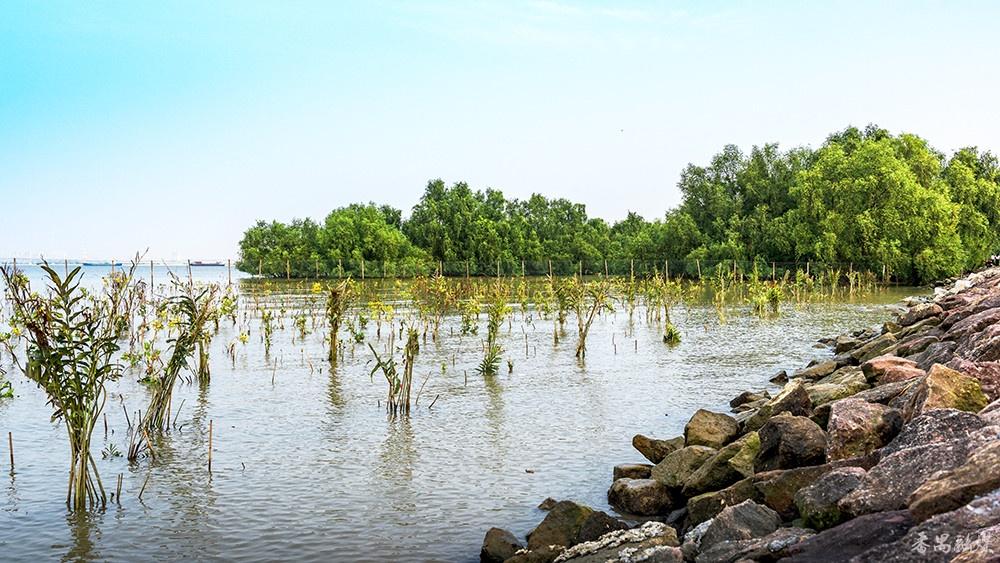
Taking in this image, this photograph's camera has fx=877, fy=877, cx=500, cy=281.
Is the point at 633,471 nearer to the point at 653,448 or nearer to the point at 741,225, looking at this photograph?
the point at 653,448

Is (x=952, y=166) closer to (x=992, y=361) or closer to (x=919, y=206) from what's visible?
(x=919, y=206)

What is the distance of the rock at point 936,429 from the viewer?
6.86m

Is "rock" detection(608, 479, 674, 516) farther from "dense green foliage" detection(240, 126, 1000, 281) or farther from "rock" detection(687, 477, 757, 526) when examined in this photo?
"dense green foliage" detection(240, 126, 1000, 281)

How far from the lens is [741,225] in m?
80.1

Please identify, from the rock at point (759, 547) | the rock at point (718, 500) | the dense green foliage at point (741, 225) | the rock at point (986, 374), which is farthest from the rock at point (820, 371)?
the dense green foliage at point (741, 225)

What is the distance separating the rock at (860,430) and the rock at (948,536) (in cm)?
255

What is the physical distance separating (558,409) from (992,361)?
9.04 meters

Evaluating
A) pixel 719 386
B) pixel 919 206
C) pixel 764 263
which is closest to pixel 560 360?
pixel 719 386

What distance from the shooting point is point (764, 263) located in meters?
73.8

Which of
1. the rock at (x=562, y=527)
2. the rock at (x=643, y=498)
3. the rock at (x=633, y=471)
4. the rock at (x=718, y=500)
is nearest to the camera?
the rock at (x=718, y=500)

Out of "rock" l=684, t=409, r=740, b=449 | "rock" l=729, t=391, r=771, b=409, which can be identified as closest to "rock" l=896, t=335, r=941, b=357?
"rock" l=729, t=391, r=771, b=409

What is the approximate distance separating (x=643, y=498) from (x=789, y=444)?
2.02 m

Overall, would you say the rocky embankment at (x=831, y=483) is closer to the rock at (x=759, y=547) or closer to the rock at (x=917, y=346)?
the rock at (x=759, y=547)

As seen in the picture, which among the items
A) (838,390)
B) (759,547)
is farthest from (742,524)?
(838,390)
